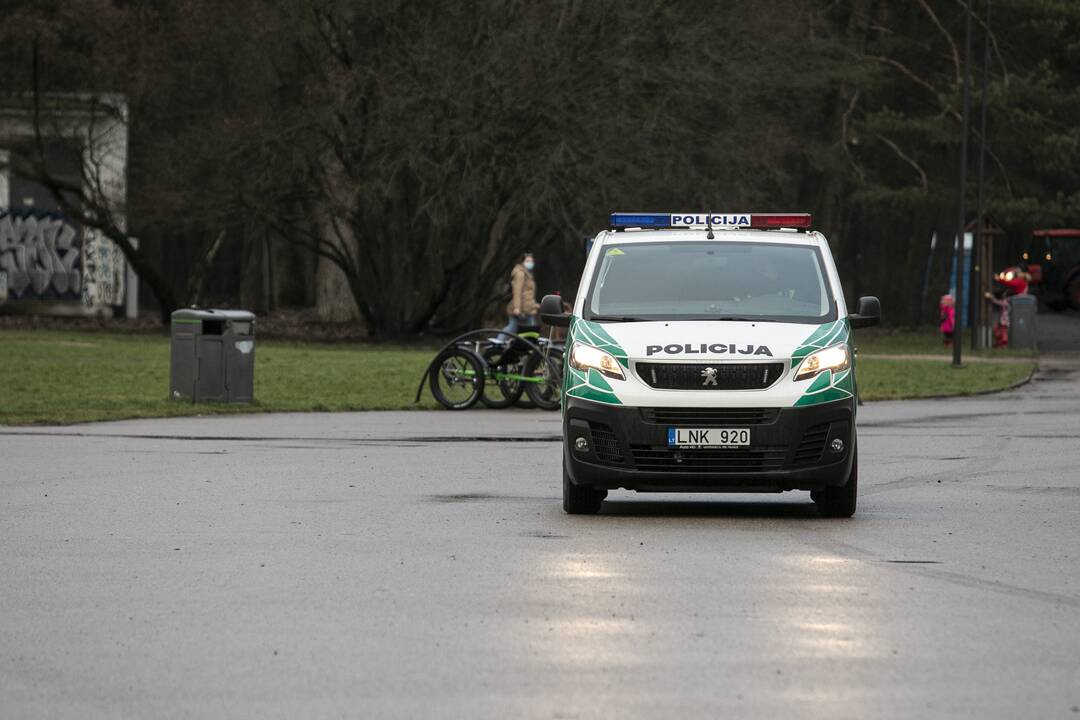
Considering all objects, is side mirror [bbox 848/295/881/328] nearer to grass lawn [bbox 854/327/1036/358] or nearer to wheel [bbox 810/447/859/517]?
wheel [bbox 810/447/859/517]

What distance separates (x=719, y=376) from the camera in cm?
1304

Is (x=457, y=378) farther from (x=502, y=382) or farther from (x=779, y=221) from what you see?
(x=779, y=221)

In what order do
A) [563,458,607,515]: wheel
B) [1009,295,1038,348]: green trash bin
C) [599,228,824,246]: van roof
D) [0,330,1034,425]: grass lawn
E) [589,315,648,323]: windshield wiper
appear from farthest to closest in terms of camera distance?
[1009,295,1038,348]: green trash bin
[0,330,1034,425]: grass lawn
[599,228,824,246]: van roof
[589,315,648,323]: windshield wiper
[563,458,607,515]: wheel

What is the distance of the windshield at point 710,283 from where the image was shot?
45.5 feet

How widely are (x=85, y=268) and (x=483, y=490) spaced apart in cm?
4211

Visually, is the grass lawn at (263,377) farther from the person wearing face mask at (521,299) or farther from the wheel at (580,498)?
the wheel at (580,498)

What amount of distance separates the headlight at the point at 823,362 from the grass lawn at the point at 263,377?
10.3m

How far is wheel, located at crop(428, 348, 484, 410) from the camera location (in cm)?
2488

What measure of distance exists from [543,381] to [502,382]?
49 cm

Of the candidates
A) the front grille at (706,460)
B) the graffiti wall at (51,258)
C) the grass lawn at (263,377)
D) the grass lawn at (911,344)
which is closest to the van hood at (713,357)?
the front grille at (706,460)

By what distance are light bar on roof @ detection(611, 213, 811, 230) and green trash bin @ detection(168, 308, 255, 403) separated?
10180 mm

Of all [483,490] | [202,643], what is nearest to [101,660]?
[202,643]

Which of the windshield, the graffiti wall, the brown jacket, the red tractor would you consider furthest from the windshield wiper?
the red tractor

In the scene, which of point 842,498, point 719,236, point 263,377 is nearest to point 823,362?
point 842,498
